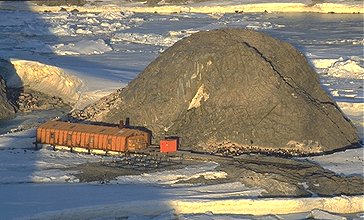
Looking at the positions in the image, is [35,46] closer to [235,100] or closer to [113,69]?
[113,69]

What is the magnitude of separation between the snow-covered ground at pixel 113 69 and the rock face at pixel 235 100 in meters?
0.99

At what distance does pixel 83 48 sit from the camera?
31625mm

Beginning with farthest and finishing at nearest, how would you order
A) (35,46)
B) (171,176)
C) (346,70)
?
(35,46)
(346,70)
(171,176)

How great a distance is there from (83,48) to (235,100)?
15982mm

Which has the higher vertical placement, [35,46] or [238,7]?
[238,7]

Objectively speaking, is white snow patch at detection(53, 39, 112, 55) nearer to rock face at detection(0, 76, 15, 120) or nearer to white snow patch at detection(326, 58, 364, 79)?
rock face at detection(0, 76, 15, 120)

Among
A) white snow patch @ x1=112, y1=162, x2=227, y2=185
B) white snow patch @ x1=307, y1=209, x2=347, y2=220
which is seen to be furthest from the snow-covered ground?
white snow patch @ x1=307, y1=209, x2=347, y2=220

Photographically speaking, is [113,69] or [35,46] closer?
[113,69]

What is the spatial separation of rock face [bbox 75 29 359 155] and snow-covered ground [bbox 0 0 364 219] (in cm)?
99

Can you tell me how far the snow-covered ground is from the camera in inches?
503

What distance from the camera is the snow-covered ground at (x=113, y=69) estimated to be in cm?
1278

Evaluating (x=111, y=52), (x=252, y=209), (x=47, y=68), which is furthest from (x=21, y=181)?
(x=111, y=52)

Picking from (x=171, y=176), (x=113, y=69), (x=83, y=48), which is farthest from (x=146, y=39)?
(x=171, y=176)

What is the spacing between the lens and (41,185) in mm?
13562
